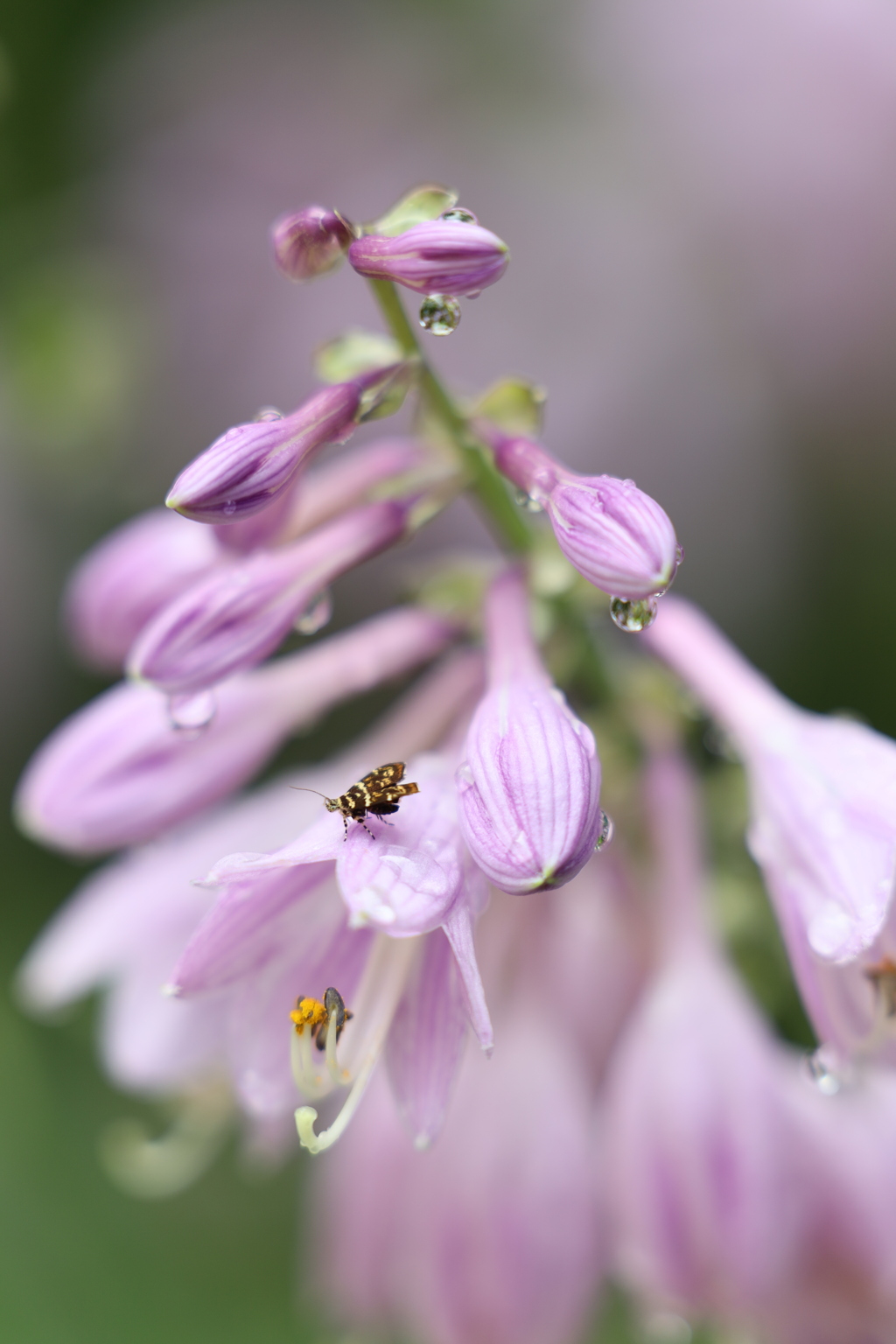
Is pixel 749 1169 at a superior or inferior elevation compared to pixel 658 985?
inferior

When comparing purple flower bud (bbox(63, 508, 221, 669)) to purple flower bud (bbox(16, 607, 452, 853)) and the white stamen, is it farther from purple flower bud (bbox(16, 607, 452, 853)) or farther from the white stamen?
the white stamen

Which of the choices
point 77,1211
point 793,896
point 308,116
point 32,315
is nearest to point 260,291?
point 308,116

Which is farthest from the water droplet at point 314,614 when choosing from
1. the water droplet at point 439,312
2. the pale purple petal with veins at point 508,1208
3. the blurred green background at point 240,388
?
the blurred green background at point 240,388

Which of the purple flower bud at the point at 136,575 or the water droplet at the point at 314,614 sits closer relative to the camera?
the water droplet at the point at 314,614

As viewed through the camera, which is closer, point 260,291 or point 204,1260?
point 204,1260

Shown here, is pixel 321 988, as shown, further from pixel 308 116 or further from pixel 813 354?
pixel 308 116

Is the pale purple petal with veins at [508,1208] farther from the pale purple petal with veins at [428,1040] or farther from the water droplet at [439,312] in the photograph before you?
the water droplet at [439,312]

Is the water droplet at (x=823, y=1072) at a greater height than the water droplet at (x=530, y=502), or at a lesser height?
lesser

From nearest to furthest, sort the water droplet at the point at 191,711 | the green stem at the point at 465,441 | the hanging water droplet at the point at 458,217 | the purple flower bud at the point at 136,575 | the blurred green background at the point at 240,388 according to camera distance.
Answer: the hanging water droplet at the point at 458,217
the green stem at the point at 465,441
the water droplet at the point at 191,711
the purple flower bud at the point at 136,575
the blurred green background at the point at 240,388
